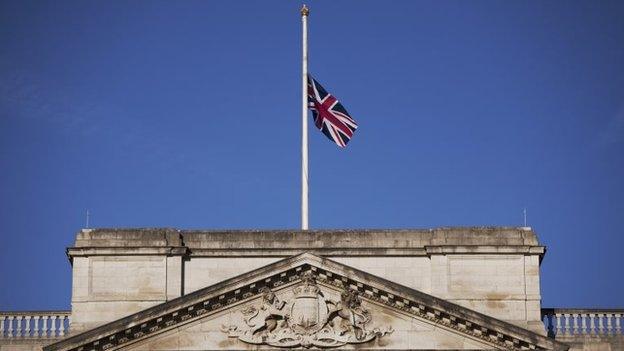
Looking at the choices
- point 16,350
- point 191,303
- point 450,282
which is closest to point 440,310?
point 450,282

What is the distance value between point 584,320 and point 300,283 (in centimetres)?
1055

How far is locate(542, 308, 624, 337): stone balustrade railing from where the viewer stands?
70875 millimetres

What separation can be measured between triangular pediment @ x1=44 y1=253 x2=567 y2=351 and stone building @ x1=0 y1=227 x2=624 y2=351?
0.05 metres

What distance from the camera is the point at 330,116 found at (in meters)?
75.1

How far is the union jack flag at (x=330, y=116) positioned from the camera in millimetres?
74688

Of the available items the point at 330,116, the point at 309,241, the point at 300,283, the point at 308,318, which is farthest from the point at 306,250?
the point at 330,116

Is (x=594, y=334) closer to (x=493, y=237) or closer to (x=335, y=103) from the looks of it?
(x=493, y=237)

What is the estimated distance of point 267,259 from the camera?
70.9 meters

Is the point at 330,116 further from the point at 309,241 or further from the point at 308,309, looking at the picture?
the point at 308,309

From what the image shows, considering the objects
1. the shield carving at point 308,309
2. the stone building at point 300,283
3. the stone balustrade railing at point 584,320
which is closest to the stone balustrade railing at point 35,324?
Result: the stone building at point 300,283

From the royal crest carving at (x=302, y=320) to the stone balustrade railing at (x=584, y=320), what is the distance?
22.4ft

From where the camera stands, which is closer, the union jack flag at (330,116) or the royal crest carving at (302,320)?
the royal crest carving at (302,320)

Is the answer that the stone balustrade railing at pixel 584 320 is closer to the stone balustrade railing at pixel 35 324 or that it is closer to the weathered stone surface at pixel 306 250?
the weathered stone surface at pixel 306 250

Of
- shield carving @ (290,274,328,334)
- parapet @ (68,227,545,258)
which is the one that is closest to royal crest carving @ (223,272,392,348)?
shield carving @ (290,274,328,334)
